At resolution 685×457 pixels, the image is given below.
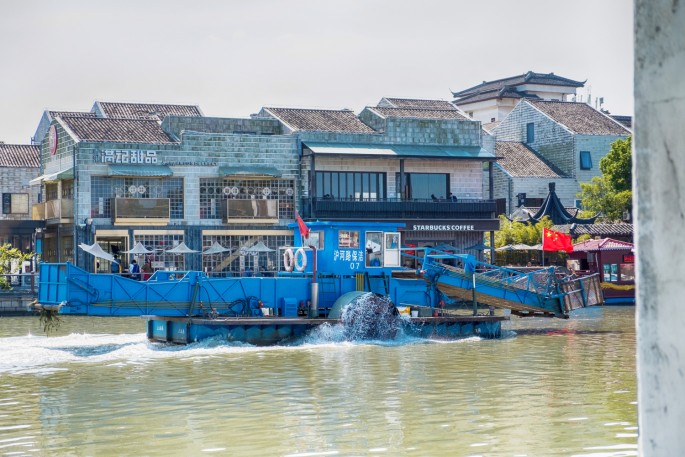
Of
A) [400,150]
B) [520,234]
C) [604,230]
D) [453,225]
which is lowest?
[520,234]

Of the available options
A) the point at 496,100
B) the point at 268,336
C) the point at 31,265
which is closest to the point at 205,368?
the point at 268,336

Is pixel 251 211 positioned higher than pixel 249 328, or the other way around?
pixel 251 211

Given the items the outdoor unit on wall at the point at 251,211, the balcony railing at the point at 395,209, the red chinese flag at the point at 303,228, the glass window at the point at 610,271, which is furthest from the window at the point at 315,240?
the glass window at the point at 610,271

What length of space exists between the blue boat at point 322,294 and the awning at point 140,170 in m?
15.4

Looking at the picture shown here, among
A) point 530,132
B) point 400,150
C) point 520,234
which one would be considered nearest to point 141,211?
point 400,150

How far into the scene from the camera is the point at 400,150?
49.0 m

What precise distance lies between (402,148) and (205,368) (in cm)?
2816

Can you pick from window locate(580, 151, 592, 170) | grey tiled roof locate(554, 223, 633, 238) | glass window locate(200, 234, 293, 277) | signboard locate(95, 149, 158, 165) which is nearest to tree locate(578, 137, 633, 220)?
grey tiled roof locate(554, 223, 633, 238)

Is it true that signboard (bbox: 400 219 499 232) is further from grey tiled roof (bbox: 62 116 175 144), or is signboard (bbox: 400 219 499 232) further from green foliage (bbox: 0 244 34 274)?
green foliage (bbox: 0 244 34 274)

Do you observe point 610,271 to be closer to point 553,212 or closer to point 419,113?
point 553,212

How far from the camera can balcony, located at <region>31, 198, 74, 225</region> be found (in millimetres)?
45950

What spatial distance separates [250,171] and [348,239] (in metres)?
17.9

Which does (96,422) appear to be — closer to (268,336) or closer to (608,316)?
(268,336)

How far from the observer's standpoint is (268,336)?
88.8ft
